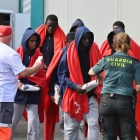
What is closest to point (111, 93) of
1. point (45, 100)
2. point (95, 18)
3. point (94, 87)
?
point (94, 87)

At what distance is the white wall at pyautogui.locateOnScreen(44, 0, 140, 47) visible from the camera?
9.49 meters

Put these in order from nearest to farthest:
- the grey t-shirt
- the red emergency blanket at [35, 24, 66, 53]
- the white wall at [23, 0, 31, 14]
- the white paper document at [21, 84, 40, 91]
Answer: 1. the grey t-shirt
2. the white paper document at [21, 84, 40, 91]
3. the red emergency blanket at [35, 24, 66, 53]
4. the white wall at [23, 0, 31, 14]

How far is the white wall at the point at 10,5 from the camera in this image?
50.3 feet

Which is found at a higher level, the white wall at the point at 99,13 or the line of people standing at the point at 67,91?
the white wall at the point at 99,13

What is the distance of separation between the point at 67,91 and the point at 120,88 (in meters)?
1.14

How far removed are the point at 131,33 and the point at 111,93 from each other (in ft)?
16.9

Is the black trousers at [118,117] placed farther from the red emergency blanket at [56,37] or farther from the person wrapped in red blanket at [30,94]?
the red emergency blanket at [56,37]

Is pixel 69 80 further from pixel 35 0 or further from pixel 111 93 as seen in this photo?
pixel 35 0

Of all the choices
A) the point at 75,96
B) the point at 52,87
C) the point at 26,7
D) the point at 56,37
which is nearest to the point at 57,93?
the point at 52,87

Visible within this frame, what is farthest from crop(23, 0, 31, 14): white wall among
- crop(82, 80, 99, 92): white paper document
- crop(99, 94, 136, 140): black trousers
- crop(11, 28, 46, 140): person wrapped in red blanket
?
crop(99, 94, 136, 140): black trousers

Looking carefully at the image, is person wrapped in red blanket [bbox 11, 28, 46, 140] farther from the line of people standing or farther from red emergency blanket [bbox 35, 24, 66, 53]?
red emergency blanket [bbox 35, 24, 66, 53]

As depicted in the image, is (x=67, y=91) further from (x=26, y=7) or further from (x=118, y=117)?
(x=26, y=7)

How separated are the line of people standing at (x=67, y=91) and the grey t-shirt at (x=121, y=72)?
0.76 m

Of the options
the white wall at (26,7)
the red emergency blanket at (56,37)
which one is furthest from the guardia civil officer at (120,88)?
the white wall at (26,7)
